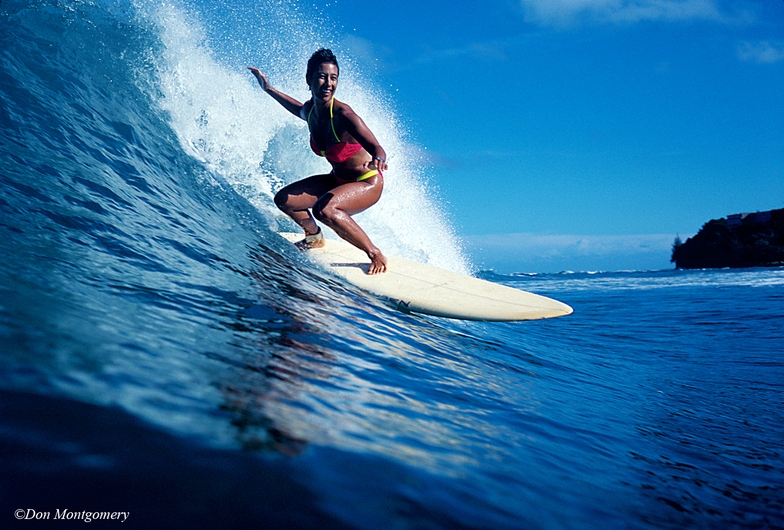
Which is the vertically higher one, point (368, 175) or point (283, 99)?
point (283, 99)

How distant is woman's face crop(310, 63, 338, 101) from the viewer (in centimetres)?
423

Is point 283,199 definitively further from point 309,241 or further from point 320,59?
point 320,59

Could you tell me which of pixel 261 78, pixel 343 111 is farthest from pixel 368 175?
pixel 261 78

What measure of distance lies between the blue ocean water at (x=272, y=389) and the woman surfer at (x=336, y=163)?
61cm

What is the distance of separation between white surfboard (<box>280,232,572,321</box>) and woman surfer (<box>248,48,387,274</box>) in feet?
0.94

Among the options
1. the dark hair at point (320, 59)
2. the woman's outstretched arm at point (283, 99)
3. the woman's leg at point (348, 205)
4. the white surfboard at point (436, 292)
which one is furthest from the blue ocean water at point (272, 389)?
the dark hair at point (320, 59)

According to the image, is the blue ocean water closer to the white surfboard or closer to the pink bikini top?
the white surfboard

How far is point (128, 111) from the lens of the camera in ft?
20.6

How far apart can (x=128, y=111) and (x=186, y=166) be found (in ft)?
4.00

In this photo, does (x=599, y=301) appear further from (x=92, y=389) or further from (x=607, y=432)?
(x=92, y=389)

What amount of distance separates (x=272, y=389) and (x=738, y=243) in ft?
185

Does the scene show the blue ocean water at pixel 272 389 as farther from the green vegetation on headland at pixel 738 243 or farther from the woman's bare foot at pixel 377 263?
the green vegetation on headland at pixel 738 243

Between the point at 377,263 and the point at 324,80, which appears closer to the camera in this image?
the point at 324,80

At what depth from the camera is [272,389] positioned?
1.63 metres
